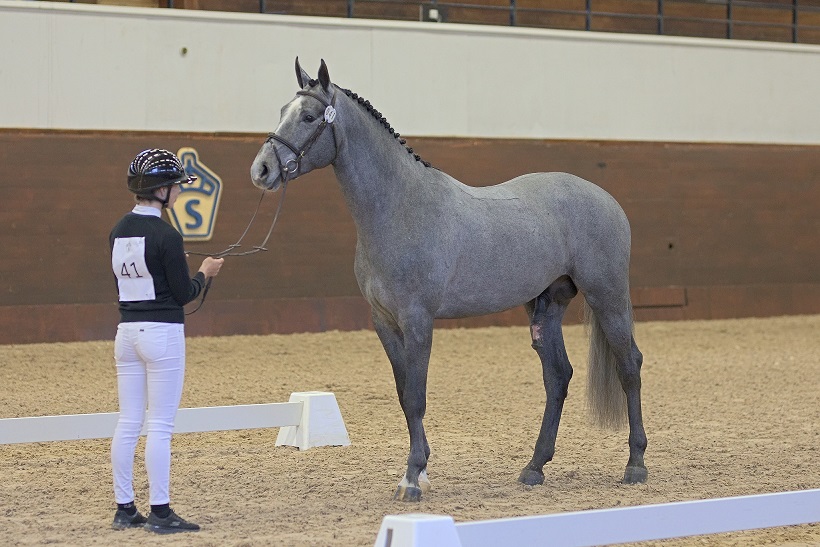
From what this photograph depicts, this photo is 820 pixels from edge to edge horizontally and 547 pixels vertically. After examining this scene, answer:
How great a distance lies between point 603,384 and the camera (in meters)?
6.14

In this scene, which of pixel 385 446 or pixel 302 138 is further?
pixel 385 446

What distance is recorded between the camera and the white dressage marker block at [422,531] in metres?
3.56

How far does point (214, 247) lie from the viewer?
12055 mm

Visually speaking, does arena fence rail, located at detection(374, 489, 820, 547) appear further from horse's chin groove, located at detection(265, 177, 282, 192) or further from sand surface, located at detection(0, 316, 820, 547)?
horse's chin groove, located at detection(265, 177, 282, 192)

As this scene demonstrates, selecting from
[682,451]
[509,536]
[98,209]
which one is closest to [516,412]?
[682,451]

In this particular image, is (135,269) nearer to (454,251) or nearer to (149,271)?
(149,271)

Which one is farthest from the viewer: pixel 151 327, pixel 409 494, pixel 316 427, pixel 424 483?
pixel 316 427

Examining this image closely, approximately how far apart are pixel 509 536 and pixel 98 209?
8.65m

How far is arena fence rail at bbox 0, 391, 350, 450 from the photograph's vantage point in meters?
5.91

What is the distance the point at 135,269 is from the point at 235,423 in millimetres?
1990

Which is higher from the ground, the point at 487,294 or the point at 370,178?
the point at 370,178

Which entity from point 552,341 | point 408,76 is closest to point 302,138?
point 552,341

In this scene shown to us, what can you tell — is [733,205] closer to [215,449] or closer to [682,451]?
[682,451]

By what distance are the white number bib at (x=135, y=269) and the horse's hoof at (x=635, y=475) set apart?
2.54m
